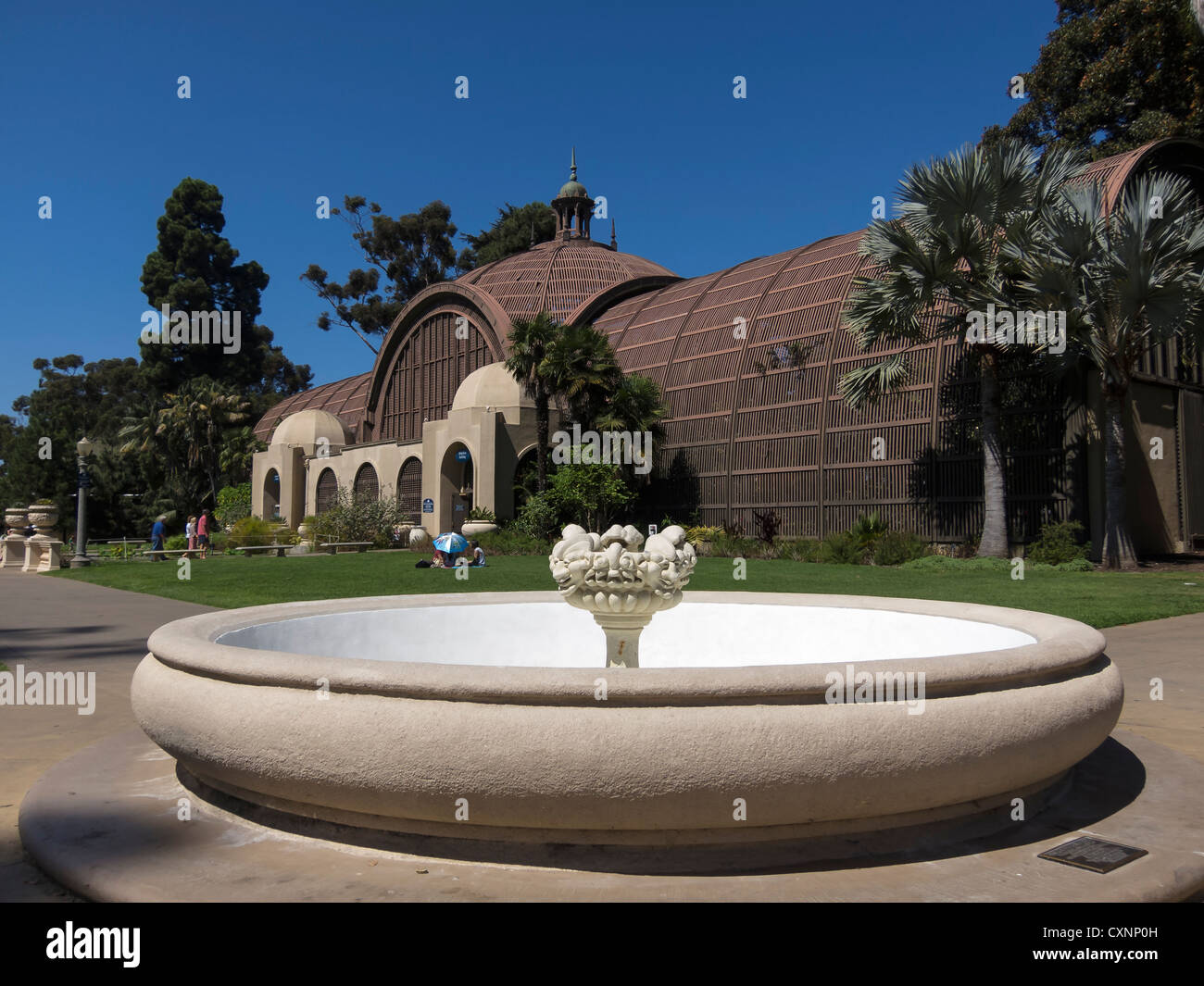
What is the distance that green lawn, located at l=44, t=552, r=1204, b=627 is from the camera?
1271 centimetres

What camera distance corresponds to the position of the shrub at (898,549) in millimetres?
20828

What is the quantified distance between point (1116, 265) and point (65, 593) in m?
21.0

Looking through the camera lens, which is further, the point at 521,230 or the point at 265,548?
the point at 521,230

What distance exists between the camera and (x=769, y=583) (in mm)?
15758

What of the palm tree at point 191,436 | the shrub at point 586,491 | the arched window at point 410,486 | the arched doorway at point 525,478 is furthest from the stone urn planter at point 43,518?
the palm tree at point 191,436

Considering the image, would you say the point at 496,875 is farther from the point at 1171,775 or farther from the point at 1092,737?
the point at 1171,775

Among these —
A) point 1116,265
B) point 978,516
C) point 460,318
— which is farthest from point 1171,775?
point 460,318

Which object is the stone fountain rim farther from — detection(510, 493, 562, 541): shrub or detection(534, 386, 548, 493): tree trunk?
detection(534, 386, 548, 493): tree trunk

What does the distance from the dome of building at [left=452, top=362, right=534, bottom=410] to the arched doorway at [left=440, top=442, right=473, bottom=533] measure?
155 cm

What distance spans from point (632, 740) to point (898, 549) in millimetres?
19188

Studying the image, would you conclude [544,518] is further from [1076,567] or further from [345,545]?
[1076,567]

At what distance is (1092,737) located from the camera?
3902 millimetres

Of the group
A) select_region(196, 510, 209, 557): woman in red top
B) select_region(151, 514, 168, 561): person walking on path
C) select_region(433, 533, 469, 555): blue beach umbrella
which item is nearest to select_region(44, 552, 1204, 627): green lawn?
select_region(433, 533, 469, 555): blue beach umbrella

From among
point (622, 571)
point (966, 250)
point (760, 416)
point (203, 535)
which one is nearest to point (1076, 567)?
point (966, 250)
